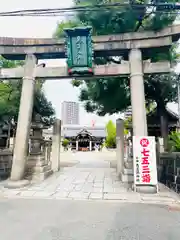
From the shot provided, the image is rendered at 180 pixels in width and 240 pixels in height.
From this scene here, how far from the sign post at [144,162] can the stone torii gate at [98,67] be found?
0.50 m

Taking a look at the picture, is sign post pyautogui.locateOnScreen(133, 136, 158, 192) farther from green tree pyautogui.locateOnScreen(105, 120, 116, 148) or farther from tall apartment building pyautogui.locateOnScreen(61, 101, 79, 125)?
tall apartment building pyautogui.locateOnScreen(61, 101, 79, 125)

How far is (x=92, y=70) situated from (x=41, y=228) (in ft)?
17.3

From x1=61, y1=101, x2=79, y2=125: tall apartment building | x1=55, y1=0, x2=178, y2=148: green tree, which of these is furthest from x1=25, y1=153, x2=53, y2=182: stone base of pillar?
x1=61, y1=101, x2=79, y2=125: tall apartment building

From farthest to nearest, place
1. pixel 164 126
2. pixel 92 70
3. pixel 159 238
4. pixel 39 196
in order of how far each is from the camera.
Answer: pixel 164 126 → pixel 92 70 → pixel 39 196 → pixel 159 238

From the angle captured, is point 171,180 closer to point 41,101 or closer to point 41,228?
point 41,228

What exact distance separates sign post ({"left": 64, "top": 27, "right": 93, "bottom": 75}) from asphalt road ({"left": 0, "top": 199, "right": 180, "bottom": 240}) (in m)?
4.52

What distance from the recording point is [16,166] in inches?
244

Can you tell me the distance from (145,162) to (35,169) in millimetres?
4554

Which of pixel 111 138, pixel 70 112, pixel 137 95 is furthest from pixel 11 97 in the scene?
pixel 70 112

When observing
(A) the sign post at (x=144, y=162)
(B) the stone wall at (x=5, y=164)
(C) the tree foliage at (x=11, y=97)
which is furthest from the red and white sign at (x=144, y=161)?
(C) the tree foliage at (x=11, y=97)

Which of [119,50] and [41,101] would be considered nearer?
[119,50]

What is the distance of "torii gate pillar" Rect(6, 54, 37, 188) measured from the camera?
6130mm

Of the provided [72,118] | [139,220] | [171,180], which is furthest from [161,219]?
[72,118]

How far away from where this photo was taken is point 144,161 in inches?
213
